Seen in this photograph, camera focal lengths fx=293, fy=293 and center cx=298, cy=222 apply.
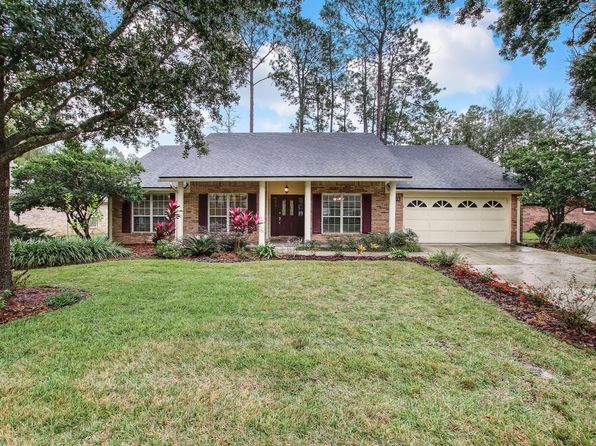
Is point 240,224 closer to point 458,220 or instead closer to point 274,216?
point 274,216

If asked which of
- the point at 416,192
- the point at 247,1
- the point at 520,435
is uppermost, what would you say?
the point at 247,1

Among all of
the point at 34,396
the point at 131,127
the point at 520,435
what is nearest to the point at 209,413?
the point at 34,396

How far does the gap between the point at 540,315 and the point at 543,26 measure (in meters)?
A: 7.00

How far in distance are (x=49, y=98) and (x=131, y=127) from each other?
1.58 metres

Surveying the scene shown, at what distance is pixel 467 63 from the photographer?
746 inches

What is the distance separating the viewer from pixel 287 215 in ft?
44.9

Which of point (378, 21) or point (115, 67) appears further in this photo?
point (378, 21)

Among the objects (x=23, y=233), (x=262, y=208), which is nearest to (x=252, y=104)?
(x=262, y=208)

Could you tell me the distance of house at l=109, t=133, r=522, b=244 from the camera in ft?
40.1

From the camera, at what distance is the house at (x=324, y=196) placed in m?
12.2

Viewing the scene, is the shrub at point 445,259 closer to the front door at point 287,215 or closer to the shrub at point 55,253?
the front door at point 287,215

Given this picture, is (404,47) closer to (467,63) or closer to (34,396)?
(467,63)

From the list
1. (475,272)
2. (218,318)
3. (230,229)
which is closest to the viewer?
(218,318)

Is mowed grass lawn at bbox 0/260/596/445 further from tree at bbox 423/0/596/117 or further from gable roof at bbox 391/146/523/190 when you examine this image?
gable roof at bbox 391/146/523/190
